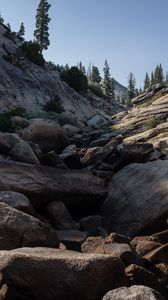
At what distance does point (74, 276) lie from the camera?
8.28 m

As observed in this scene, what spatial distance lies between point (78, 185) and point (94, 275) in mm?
8119

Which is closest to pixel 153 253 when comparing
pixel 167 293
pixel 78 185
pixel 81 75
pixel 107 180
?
pixel 167 293

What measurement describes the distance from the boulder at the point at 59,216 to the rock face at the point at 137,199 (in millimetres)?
1369

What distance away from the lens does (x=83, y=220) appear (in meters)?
15.3

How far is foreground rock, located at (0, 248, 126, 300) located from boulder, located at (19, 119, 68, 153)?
17.2 meters

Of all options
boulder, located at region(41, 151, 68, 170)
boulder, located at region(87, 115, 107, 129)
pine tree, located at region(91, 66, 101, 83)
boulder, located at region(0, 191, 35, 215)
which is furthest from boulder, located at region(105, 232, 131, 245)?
pine tree, located at region(91, 66, 101, 83)

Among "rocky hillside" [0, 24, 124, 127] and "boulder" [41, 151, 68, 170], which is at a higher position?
"rocky hillside" [0, 24, 124, 127]

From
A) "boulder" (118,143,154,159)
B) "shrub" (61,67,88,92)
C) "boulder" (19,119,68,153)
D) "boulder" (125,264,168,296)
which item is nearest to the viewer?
"boulder" (125,264,168,296)

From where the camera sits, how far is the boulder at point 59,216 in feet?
48.3

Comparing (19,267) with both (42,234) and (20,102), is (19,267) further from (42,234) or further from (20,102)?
(20,102)

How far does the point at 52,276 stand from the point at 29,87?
40.2 meters

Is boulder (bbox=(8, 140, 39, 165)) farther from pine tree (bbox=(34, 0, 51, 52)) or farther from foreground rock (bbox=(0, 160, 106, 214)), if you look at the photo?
pine tree (bbox=(34, 0, 51, 52))

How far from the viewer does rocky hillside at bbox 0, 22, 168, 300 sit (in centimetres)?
831

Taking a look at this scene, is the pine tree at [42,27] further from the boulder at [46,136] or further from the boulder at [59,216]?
the boulder at [59,216]
